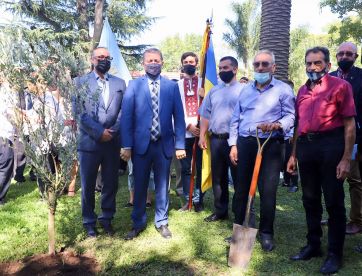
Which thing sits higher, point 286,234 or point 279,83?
point 279,83

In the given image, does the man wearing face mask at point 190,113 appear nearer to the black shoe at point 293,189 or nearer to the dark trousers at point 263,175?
the dark trousers at point 263,175

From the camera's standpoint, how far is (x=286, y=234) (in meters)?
4.87

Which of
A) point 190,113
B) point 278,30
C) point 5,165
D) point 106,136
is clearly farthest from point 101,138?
point 278,30

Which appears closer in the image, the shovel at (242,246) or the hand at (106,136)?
the shovel at (242,246)

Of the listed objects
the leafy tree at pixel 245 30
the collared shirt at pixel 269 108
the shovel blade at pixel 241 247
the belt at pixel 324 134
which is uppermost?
the leafy tree at pixel 245 30

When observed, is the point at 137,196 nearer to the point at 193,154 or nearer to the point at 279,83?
the point at 193,154

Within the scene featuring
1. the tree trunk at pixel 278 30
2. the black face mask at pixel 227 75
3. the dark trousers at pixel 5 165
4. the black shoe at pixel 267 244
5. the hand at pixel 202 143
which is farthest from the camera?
the tree trunk at pixel 278 30

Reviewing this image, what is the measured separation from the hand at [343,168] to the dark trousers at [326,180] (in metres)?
0.07

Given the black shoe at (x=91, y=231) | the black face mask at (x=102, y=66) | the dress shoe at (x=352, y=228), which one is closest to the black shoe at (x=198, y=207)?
the black shoe at (x=91, y=231)

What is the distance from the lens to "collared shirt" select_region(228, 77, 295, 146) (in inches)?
164

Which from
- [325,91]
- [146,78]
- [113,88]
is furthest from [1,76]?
[325,91]

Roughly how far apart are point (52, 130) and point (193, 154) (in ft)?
7.85

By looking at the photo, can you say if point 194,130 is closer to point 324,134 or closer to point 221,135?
point 221,135

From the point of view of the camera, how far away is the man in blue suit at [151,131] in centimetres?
454
